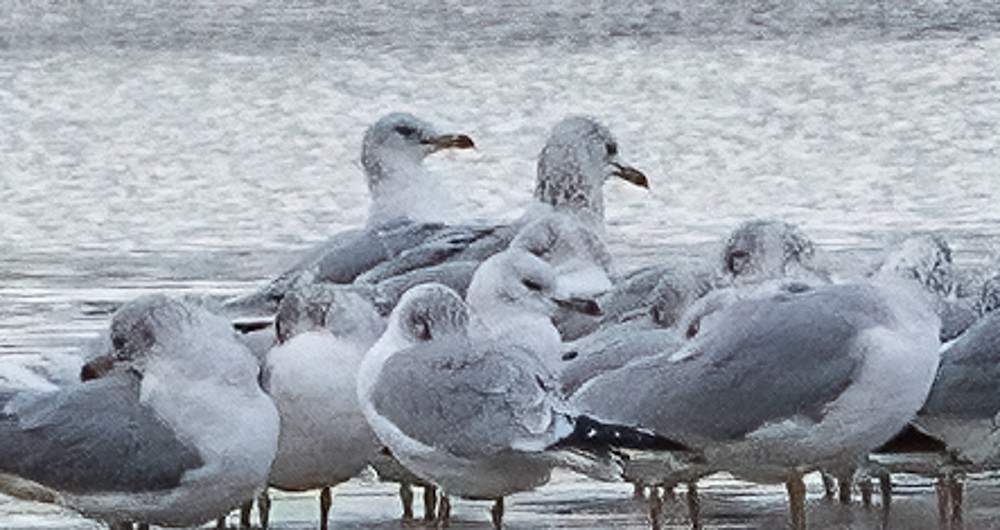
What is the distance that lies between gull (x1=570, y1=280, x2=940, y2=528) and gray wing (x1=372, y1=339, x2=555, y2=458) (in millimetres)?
191

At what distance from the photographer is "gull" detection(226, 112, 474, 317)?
9656mm

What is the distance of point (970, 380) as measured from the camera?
725 cm

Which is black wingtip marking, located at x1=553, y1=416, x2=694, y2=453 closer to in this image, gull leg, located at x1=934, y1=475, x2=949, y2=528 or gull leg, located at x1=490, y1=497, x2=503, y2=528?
gull leg, located at x1=490, y1=497, x2=503, y2=528

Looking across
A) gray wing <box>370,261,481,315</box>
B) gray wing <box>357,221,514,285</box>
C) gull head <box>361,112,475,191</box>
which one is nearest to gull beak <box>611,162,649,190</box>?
gull head <box>361,112,475,191</box>

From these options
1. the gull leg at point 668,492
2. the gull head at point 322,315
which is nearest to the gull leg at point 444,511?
the gull head at point 322,315

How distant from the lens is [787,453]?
7.09 m

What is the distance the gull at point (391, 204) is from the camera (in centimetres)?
966

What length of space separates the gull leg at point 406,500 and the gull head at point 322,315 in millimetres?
455

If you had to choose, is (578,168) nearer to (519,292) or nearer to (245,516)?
(519,292)

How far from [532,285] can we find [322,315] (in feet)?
2.58

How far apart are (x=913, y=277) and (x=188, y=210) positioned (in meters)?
7.41

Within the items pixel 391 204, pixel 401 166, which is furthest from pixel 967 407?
pixel 401 166

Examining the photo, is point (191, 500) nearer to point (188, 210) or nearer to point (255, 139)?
point (188, 210)

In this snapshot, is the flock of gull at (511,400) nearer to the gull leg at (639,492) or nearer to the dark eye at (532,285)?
the dark eye at (532,285)
